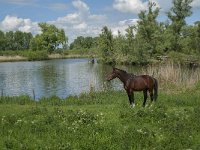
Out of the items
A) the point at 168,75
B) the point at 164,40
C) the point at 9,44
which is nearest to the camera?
the point at 168,75

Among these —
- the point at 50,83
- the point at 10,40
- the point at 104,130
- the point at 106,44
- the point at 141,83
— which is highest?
the point at 10,40

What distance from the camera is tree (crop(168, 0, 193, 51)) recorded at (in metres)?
69.1

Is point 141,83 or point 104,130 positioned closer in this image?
point 104,130

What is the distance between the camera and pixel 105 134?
1090 cm

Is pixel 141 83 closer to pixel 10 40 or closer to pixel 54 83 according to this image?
pixel 54 83

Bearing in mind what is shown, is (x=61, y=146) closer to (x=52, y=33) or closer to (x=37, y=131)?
(x=37, y=131)

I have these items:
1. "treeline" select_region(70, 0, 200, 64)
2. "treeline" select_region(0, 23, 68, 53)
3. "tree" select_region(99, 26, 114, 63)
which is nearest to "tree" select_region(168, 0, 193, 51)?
"treeline" select_region(70, 0, 200, 64)

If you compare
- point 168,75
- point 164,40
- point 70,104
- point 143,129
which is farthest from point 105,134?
point 164,40

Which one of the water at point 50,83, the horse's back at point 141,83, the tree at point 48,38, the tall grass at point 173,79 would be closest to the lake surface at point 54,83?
the water at point 50,83

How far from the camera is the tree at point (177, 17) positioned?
69062 mm

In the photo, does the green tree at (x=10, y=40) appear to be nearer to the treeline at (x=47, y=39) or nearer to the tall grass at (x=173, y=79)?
the treeline at (x=47, y=39)

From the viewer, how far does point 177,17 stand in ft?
232

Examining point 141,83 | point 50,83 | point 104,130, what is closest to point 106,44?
point 50,83

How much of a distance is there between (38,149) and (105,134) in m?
2.14
